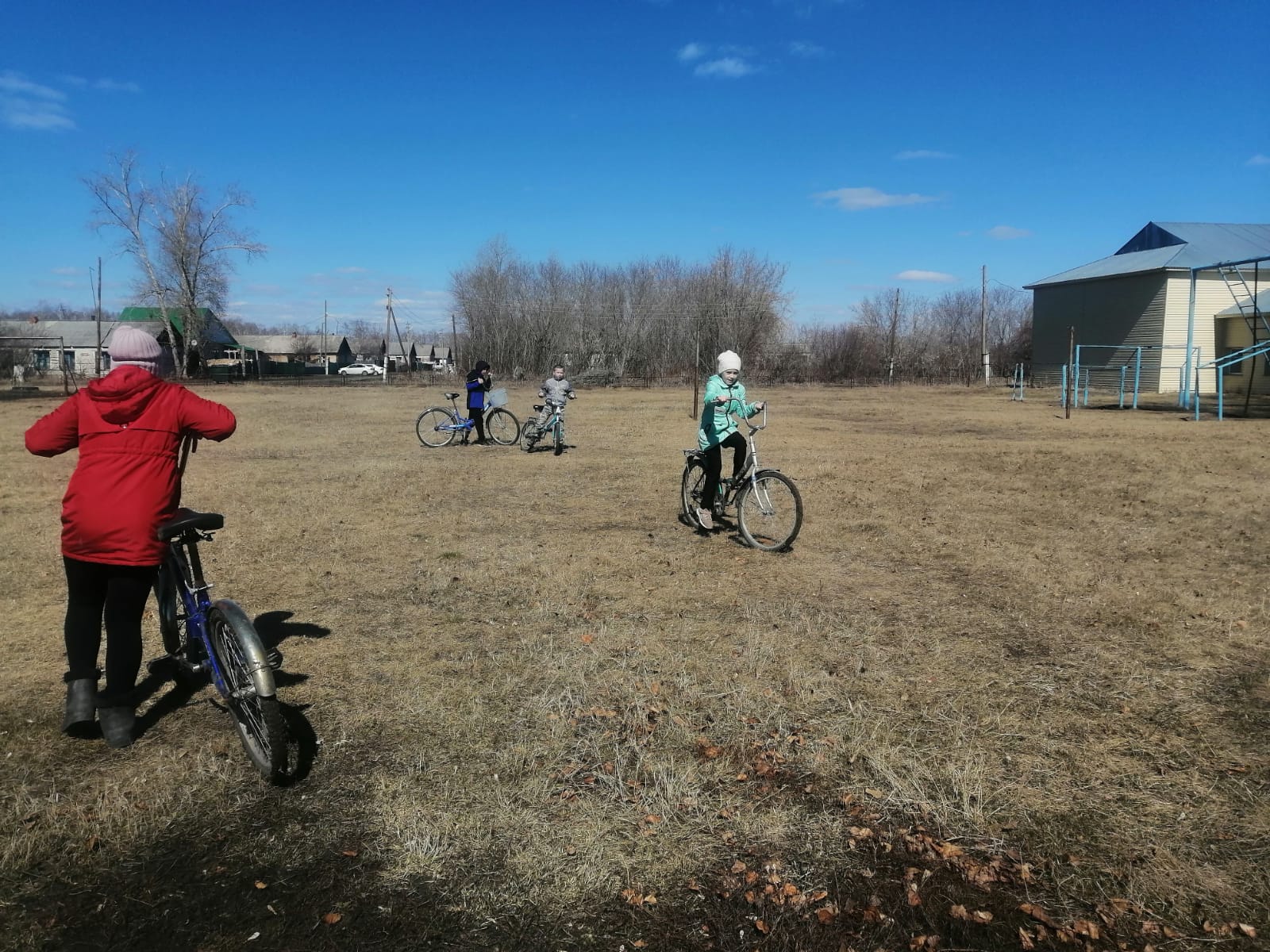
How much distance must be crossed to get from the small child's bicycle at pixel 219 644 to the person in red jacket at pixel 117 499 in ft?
0.40

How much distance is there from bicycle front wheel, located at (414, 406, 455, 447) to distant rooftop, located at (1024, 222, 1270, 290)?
31343 millimetres

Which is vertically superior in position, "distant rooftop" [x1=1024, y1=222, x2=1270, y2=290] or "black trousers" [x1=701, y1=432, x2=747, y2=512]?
"distant rooftop" [x1=1024, y1=222, x2=1270, y2=290]

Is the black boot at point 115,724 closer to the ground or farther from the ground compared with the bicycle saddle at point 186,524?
closer to the ground

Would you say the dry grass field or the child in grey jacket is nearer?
the dry grass field

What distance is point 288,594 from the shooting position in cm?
607

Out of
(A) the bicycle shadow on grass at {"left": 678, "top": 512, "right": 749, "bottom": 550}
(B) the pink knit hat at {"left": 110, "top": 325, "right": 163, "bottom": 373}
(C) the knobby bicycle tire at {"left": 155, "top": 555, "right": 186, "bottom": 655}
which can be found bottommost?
(A) the bicycle shadow on grass at {"left": 678, "top": 512, "right": 749, "bottom": 550}

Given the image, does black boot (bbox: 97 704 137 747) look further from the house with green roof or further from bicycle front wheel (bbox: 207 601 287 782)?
the house with green roof

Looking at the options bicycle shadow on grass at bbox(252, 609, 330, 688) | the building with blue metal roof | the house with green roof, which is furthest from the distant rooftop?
the house with green roof

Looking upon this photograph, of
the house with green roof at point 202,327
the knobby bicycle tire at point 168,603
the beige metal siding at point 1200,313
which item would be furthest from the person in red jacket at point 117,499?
the house with green roof at point 202,327

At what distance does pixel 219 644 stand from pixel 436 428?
1291 centimetres

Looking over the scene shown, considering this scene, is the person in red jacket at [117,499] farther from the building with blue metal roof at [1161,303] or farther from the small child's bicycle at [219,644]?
the building with blue metal roof at [1161,303]

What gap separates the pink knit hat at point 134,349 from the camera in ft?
11.5

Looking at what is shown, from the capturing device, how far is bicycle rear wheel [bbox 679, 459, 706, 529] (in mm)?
8164

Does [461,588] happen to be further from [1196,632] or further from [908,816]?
[1196,632]
